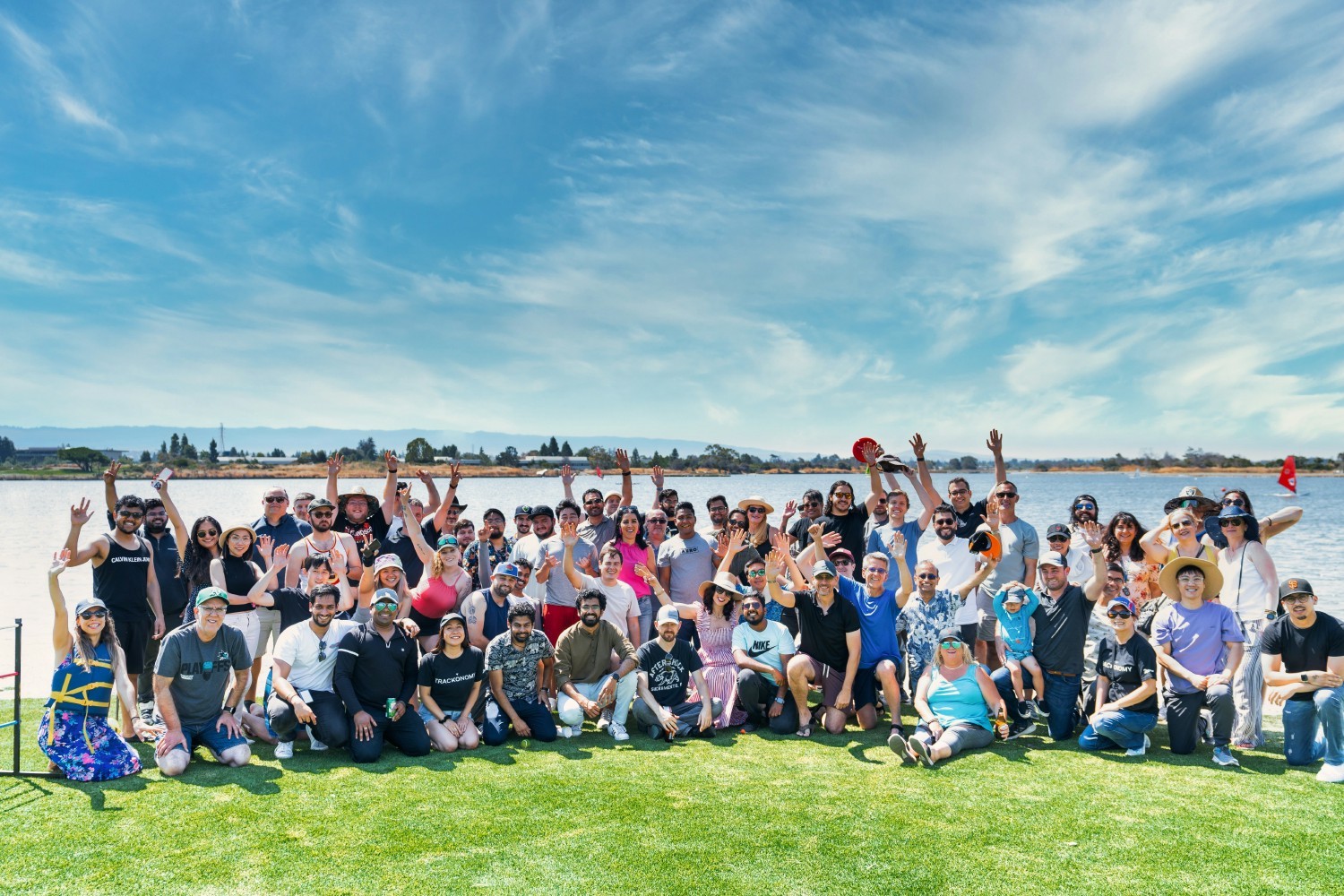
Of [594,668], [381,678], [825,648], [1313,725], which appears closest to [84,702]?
[381,678]

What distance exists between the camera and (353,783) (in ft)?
20.6

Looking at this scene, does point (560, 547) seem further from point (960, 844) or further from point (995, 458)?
point (995, 458)

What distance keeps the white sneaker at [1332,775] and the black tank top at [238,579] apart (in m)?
9.34

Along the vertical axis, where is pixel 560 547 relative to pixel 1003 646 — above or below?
above

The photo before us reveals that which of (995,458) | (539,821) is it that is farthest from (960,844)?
(995,458)

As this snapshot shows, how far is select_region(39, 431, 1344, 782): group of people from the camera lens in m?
6.76

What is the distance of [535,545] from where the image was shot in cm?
932

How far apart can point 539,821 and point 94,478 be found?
124688mm

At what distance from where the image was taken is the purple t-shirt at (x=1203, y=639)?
7.08m

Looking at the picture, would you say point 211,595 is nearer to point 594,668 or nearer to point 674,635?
point 594,668

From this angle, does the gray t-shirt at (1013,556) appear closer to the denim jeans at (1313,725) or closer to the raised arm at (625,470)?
the denim jeans at (1313,725)

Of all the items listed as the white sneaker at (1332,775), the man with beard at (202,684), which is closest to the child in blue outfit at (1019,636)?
the white sneaker at (1332,775)

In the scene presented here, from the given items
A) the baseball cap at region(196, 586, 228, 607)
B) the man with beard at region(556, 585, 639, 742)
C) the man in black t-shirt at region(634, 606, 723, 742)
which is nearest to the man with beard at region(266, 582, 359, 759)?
the baseball cap at region(196, 586, 228, 607)

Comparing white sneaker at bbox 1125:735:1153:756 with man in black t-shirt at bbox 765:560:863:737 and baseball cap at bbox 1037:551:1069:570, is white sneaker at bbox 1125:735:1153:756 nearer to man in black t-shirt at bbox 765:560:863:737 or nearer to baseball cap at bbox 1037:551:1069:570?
baseball cap at bbox 1037:551:1069:570
